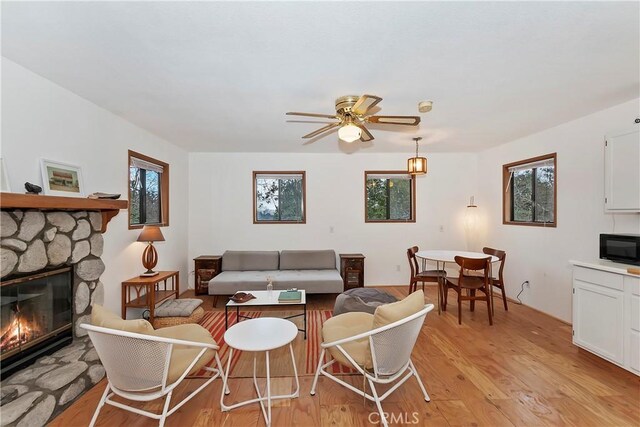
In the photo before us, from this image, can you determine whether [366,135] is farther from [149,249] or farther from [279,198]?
[149,249]

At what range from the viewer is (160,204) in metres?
4.25

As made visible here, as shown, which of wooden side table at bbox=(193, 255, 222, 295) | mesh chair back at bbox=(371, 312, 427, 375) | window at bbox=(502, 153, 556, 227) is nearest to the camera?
mesh chair back at bbox=(371, 312, 427, 375)

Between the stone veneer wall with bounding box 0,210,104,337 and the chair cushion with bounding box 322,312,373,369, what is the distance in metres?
2.29

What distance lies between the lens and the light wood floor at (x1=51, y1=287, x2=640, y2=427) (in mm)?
1860

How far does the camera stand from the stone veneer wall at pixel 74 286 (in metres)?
1.77

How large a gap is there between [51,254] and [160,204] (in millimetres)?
2115

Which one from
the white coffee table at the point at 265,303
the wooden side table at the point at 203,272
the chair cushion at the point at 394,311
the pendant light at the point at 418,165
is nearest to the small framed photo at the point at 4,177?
the white coffee table at the point at 265,303

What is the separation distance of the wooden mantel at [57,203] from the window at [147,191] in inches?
31.2

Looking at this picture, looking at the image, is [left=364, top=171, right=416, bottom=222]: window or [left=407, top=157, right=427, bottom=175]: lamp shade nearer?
[left=407, top=157, right=427, bottom=175]: lamp shade

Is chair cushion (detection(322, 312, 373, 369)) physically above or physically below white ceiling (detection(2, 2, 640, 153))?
below

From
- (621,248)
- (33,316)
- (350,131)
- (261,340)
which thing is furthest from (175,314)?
(621,248)

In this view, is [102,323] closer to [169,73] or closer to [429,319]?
[169,73]

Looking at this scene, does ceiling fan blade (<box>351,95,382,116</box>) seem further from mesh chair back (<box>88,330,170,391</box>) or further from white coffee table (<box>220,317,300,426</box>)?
mesh chair back (<box>88,330,170,391</box>)

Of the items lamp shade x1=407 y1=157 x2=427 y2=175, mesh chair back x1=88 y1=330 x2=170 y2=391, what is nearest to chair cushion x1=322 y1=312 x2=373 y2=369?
mesh chair back x1=88 y1=330 x2=170 y2=391
